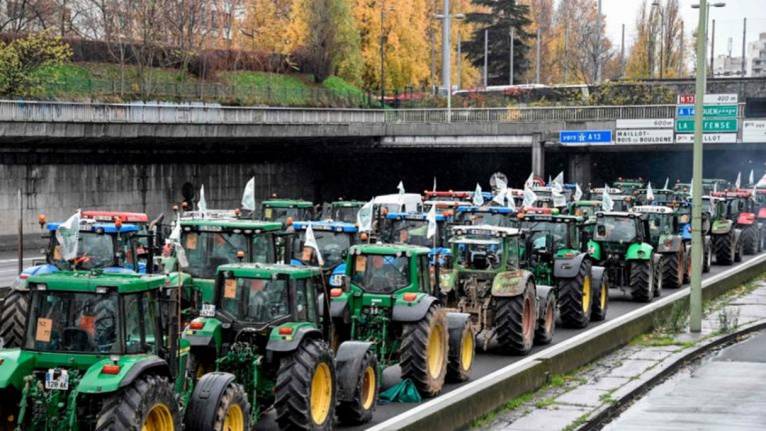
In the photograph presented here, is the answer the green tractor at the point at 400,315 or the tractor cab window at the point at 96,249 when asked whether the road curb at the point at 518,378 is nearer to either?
the green tractor at the point at 400,315

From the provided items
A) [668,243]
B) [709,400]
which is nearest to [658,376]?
[709,400]

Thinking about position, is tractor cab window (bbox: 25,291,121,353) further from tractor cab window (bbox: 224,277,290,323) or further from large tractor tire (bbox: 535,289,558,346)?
large tractor tire (bbox: 535,289,558,346)

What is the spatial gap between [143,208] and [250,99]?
14.2 metres

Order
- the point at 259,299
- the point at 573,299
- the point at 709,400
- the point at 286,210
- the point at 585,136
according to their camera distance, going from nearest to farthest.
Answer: the point at 259,299 → the point at 709,400 → the point at 573,299 → the point at 286,210 → the point at 585,136

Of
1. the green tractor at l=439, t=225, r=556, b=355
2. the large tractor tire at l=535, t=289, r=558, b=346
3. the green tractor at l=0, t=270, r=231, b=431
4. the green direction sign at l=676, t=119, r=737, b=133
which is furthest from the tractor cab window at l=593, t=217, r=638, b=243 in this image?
the green tractor at l=0, t=270, r=231, b=431

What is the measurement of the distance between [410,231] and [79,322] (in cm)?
1527

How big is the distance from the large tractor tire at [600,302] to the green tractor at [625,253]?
3.23 meters

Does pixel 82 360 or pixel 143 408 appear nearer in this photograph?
pixel 143 408

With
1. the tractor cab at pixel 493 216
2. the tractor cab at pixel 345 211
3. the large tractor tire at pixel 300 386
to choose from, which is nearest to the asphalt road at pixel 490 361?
the large tractor tire at pixel 300 386

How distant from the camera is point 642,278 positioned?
1181 inches

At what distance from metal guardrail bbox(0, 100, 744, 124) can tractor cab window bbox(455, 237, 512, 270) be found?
72.6ft

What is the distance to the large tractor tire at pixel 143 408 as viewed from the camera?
1145cm

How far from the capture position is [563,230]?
87.2ft

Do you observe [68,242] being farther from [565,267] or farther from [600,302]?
[600,302]
